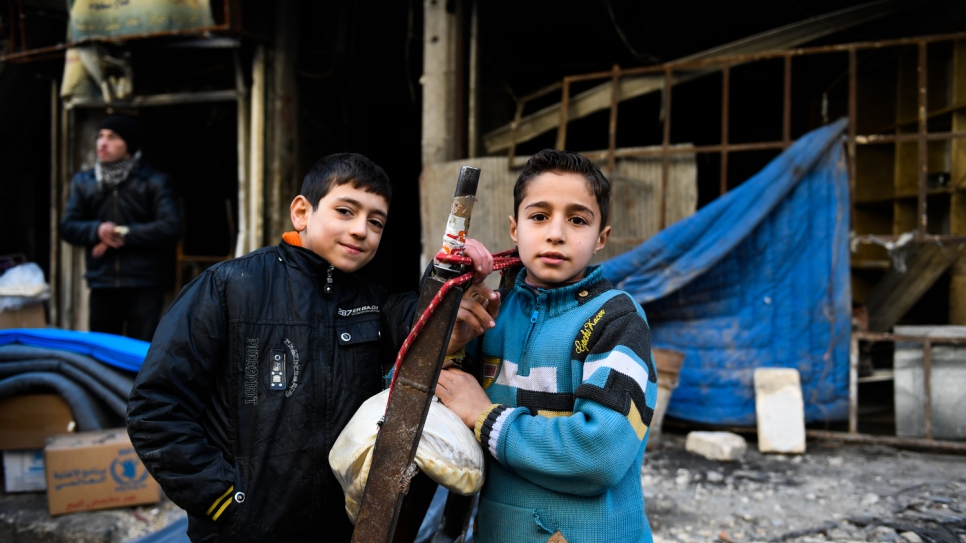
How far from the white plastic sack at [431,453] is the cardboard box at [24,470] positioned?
275 cm

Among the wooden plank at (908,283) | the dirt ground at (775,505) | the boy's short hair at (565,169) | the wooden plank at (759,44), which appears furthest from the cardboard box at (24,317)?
the wooden plank at (908,283)

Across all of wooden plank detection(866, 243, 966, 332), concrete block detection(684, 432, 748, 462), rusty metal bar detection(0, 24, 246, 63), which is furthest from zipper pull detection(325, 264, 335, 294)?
rusty metal bar detection(0, 24, 246, 63)

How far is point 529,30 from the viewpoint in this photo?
637cm

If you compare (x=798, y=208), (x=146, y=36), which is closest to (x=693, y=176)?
(x=798, y=208)

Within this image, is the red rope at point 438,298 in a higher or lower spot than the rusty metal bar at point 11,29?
lower

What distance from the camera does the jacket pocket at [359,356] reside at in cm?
161

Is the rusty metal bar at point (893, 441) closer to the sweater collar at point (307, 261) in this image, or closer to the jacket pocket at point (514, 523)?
the jacket pocket at point (514, 523)

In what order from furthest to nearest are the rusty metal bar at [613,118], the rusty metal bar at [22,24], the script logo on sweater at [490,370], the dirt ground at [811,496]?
the rusty metal bar at [22,24] < the rusty metal bar at [613,118] < the dirt ground at [811,496] < the script logo on sweater at [490,370]

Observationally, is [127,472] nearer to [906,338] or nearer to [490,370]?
[490,370]

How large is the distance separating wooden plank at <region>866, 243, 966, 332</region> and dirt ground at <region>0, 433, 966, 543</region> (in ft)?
3.14

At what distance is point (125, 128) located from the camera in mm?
4172

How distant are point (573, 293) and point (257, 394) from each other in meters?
0.83

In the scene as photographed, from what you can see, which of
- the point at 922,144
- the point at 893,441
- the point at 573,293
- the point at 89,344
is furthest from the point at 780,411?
the point at 89,344

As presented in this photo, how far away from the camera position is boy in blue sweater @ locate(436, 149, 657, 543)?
1259mm
